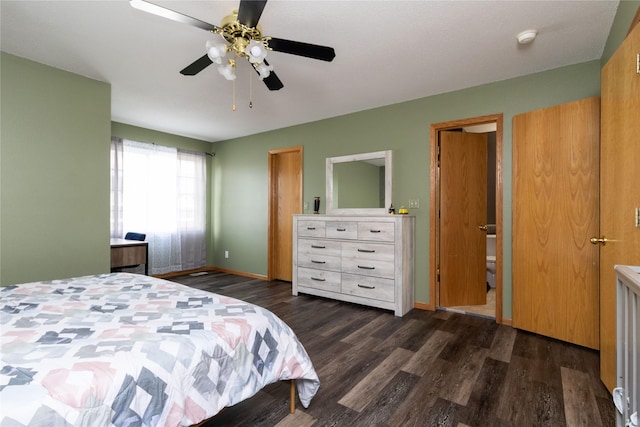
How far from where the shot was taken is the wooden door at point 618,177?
1.49 m

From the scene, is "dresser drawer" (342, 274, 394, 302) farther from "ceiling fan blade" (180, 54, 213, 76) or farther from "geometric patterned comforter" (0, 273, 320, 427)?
"ceiling fan blade" (180, 54, 213, 76)

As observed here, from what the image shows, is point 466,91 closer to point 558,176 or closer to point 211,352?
point 558,176

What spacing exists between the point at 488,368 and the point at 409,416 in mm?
875

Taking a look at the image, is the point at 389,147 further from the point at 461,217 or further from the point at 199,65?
the point at 199,65

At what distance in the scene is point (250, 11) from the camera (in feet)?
5.19

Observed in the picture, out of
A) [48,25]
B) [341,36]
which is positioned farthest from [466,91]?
[48,25]

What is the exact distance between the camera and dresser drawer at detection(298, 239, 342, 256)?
376 cm

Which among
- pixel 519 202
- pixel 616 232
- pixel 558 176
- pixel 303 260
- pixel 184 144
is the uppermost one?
pixel 184 144

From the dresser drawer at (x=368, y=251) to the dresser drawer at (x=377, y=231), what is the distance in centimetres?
8

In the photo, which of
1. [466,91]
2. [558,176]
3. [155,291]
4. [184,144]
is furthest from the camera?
[184,144]

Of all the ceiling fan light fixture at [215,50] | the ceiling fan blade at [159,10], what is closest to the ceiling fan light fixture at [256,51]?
the ceiling fan light fixture at [215,50]

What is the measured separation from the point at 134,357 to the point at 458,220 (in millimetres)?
3415

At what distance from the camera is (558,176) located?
2.57 m

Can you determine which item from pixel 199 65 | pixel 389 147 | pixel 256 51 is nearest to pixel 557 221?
pixel 389 147
